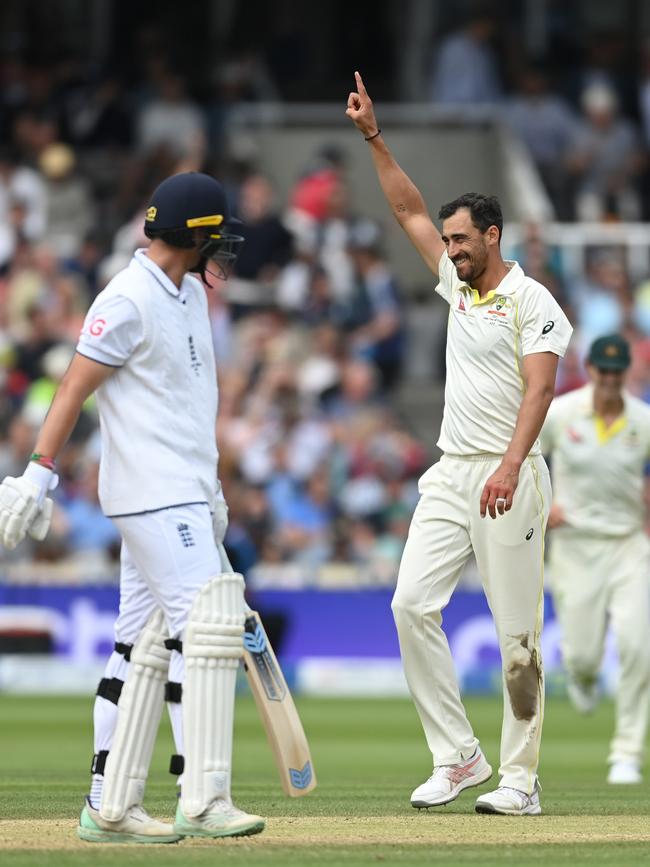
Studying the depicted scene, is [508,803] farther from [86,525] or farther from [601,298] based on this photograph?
[601,298]

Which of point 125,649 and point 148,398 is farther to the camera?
point 125,649

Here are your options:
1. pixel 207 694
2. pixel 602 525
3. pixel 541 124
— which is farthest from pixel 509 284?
pixel 541 124

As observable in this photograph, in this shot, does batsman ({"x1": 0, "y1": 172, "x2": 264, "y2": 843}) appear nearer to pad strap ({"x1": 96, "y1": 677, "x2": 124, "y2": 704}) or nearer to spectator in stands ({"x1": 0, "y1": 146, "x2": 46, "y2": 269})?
pad strap ({"x1": 96, "y1": 677, "x2": 124, "y2": 704})

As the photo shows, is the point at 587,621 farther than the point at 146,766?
Yes

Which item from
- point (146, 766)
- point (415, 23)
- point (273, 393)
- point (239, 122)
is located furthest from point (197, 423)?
point (415, 23)

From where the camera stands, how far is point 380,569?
14.9 metres

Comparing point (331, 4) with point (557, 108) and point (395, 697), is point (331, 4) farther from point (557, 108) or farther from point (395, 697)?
point (395, 697)

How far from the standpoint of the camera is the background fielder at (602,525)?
9461 millimetres

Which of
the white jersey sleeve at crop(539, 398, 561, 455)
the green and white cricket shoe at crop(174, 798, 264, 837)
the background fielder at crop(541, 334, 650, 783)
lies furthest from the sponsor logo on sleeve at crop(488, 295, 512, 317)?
the white jersey sleeve at crop(539, 398, 561, 455)

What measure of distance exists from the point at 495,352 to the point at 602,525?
108 inches

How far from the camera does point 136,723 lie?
595 centimetres

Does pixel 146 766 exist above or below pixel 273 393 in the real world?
below

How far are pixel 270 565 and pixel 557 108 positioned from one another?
23.5ft

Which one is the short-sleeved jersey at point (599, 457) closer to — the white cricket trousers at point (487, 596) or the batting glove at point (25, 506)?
the white cricket trousers at point (487, 596)
